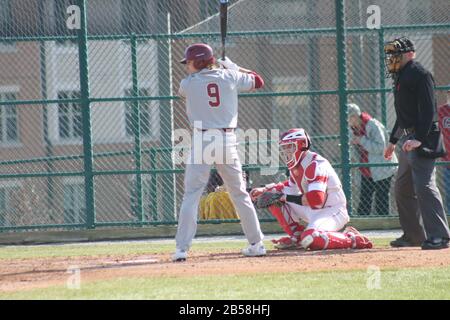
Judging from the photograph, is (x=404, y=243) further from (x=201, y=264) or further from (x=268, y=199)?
(x=201, y=264)

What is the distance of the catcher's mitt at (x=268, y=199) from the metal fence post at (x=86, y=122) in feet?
11.1

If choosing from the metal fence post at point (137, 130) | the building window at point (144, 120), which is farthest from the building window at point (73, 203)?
the metal fence post at point (137, 130)

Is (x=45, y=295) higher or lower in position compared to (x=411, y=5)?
lower

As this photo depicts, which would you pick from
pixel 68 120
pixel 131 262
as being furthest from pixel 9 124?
pixel 131 262

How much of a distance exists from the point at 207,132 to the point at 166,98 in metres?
3.69

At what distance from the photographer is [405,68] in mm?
10883

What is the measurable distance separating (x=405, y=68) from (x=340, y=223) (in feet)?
5.75

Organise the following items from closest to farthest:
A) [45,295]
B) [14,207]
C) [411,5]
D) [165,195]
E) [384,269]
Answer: [45,295]
[384,269]
[165,195]
[14,207]
[411,5]

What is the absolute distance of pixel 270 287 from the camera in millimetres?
8227

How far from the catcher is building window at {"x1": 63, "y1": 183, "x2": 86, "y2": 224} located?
15.3 ft

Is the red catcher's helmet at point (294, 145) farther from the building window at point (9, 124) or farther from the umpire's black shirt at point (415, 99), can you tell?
the building window at point (9, 124)

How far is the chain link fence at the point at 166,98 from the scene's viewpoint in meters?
13.8

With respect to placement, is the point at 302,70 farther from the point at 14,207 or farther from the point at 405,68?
the point at 405,68
